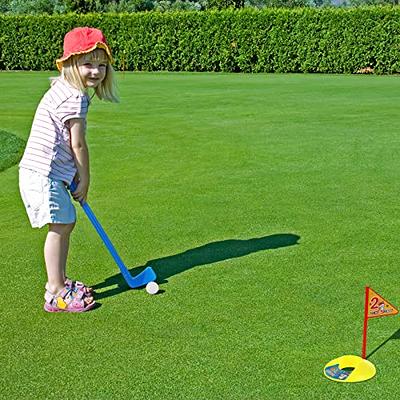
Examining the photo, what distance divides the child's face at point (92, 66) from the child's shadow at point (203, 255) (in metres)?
1.30

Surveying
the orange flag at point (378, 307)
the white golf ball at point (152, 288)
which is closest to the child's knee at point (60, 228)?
the white golf ball at point (152, 288)

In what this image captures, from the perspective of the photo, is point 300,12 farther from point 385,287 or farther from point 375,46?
point 385,287

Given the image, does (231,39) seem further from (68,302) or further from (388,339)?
(388,339)

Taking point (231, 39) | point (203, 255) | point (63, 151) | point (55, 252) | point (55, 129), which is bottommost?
point (231, 39)

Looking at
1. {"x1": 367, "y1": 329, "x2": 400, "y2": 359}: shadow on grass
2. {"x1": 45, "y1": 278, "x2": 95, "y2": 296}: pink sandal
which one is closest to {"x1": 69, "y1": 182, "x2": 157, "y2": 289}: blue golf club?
{"x1": 45, "y1": 278, "x2": 95, "y2": 296}: pink sandal

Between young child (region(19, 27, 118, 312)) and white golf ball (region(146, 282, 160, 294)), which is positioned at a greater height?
young child (region(19, 27, 118, 312))

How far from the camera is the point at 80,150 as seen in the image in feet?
13.4

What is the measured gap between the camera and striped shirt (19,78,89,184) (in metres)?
4.00

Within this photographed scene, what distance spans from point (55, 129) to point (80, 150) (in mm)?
180

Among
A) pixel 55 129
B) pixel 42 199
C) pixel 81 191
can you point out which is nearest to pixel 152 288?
pixel 81 191

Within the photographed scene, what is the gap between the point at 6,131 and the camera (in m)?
11.0

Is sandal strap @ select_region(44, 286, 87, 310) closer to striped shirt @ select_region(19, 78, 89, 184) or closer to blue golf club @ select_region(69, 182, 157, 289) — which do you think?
blue golf club @ select_region(69, 182, 157, 289)

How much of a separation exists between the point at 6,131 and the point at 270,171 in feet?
16.3

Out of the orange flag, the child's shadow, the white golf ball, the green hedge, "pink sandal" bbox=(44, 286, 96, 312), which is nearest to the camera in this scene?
the orange flag
